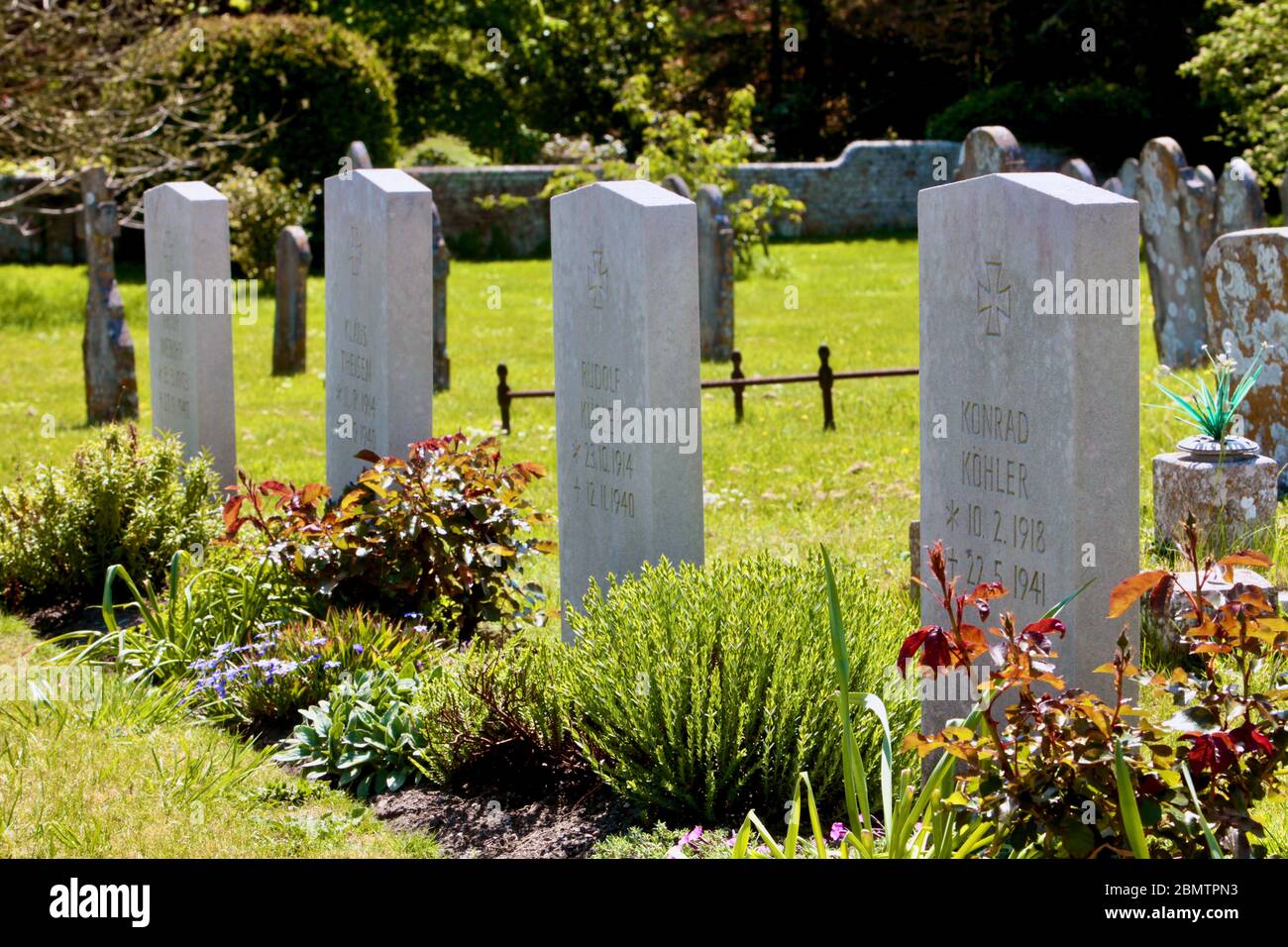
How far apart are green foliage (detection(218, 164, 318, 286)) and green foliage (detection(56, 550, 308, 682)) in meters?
13.5

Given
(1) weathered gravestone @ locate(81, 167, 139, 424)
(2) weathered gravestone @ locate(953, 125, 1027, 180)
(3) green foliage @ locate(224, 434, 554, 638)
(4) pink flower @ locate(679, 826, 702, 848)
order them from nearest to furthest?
(4) pink flower @ locate(679, 826, 702, 848) → (3) green foliage @ locate(224, 434, 554, 638) → (2) weathered gravestone @ locate(953, 125, 1027, 180) → (1) weathered gravestone @ locate(81, 167, 139, 424)

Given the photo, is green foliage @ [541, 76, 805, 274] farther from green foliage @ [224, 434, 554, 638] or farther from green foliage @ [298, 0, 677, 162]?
green foliage @ [224, 434, 554, 638]

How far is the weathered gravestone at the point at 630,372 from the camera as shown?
228 inches

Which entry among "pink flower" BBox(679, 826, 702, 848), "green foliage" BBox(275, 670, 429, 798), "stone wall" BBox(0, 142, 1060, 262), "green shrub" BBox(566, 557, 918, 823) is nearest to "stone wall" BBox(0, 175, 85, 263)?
"stone wall" BBox(0, 142, 1060, 262)

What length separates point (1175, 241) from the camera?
13586mm

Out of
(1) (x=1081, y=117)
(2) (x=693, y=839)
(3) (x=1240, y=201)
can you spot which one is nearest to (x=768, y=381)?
(3) (x=1240, y=201)

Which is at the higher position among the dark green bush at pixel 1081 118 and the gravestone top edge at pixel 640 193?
the dark green bush at pixel 1081 118

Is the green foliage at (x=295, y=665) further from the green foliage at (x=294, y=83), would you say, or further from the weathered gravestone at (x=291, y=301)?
the green foliage at (x=294, y=83)

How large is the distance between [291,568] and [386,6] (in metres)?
23.5

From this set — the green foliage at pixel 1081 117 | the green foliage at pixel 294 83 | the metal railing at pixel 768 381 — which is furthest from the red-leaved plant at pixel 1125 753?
the green foliage at pixel 1081 117

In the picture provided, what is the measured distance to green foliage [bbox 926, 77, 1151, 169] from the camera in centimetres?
2711

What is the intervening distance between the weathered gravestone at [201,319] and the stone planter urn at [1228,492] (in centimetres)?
536
